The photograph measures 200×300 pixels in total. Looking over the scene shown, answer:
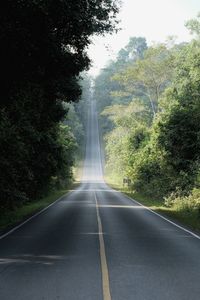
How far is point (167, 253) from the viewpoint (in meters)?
12.6

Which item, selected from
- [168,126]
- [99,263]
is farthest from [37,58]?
[168,126]

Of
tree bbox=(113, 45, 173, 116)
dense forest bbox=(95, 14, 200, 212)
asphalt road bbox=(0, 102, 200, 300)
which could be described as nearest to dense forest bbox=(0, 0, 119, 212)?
asphalt road bbox=(0, 102, 200, 300)

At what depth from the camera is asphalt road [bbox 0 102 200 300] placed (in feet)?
26.7

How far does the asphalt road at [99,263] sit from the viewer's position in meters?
8.13

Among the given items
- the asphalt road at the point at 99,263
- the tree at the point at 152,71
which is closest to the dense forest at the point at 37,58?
the asphalt road at the point at 99,263

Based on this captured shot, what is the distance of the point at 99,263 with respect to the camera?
1091cm

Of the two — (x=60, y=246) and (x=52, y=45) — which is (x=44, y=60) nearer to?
(x=52, y=45)

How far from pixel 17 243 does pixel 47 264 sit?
3930 millimetres

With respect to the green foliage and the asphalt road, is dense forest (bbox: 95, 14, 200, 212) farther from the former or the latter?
the asphalt road

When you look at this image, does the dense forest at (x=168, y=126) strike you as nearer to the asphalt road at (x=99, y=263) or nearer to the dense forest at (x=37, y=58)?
the dense forest at (x=37, y=58)

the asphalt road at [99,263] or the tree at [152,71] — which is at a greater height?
the tree at [152,71]

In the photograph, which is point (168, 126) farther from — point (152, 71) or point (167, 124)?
point (152, 71)

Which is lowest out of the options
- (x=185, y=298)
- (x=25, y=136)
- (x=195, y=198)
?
Result: (x=185, y=298)

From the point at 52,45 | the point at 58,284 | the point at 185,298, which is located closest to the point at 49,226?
the point at 52,45
